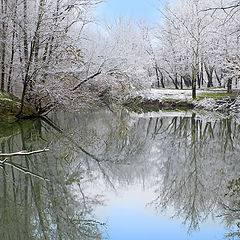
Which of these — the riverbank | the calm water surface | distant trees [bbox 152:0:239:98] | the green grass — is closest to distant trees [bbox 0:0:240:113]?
distant trees [bbox 152:0:239:98]

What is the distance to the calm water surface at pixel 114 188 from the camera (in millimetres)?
3053

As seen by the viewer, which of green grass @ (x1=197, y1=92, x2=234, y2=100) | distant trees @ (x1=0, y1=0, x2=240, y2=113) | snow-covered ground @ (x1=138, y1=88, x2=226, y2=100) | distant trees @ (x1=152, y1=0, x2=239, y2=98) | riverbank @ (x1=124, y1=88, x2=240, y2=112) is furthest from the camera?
snow-covered ground @ (x1=138, y1=88, x2=226, y2=100)

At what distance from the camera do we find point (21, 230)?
287cm

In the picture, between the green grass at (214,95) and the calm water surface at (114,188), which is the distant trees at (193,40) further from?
the calm water surface at (114,188)

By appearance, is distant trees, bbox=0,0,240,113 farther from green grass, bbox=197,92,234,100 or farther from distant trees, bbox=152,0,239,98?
green grass, bbox=197,92,234,100

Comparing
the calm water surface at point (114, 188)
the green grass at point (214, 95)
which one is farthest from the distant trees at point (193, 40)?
the calm water surface at point (114, 188)

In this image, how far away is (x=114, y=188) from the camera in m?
4.23

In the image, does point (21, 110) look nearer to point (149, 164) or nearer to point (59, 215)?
point (149, 164)

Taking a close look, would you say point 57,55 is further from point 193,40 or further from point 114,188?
point 193,40

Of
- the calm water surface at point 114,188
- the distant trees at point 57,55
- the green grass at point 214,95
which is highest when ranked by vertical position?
the distant trees at point 57,55

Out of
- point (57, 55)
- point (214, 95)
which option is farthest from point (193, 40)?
point (57, 55)

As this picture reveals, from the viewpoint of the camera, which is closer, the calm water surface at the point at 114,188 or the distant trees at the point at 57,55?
the calm water surface at the point at 114,188

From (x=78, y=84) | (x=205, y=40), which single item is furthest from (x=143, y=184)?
(x=205, y=40)

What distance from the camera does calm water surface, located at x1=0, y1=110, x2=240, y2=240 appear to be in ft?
10.0
